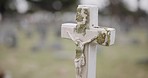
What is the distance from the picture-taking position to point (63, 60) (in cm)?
606

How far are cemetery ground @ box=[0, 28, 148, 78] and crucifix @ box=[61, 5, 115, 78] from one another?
10.4 feet

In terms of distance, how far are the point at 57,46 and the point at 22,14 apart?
11.6 feet

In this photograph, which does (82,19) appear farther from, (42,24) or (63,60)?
(42,24)

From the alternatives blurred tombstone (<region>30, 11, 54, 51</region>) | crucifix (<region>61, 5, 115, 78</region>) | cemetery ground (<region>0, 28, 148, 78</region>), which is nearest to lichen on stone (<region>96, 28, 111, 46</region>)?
crucifix (<region>61, 5, 115, 78</region>)

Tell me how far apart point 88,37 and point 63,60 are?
4226mm

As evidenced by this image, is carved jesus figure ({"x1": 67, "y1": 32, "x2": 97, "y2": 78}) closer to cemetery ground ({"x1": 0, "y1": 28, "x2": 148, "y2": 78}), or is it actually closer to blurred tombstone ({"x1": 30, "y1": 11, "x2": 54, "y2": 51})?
cemetery ground ({"x1": 0, "y1": 28, "x2": 148, "y2": 78})

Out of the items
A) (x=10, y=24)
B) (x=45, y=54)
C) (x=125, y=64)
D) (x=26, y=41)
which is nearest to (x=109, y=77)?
(x=125, y=64)

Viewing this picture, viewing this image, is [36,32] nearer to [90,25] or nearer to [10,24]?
[10,24]

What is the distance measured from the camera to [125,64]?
5648 millimetres

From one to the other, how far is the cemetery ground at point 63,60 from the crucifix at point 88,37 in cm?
318

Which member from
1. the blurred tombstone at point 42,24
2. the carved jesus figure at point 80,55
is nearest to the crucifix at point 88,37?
the carved jesus figure at point 80,55

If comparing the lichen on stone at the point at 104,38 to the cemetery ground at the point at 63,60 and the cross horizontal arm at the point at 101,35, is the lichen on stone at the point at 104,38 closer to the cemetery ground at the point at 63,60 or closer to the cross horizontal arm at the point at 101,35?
the cross horizontal arm at the point at 101,35

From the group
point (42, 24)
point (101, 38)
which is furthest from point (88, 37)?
point (42, 24)

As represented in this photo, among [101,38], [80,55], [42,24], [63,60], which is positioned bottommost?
[63,60]
